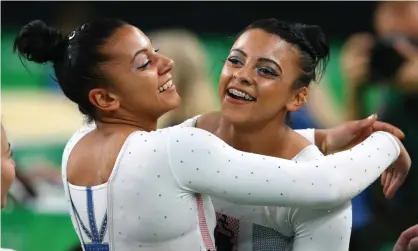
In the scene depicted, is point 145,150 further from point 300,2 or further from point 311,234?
point 300,2

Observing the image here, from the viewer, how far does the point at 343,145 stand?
4.93ft

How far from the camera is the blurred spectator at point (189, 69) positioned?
8.02ft

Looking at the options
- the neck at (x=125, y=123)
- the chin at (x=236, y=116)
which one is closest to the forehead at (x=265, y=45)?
the chin at (x=236, y=116)

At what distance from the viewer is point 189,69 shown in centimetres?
248

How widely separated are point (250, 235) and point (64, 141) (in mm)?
1332

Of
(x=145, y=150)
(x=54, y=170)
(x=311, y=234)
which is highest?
(x=145, y=150)

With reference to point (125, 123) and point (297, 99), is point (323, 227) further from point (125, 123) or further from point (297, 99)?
point (125, 123)

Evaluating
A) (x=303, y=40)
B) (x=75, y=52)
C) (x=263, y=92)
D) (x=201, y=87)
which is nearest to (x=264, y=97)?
(x=263, y=92)

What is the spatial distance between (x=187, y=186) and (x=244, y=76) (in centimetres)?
27

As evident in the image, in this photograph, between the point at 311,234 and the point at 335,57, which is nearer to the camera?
the point at 311,234

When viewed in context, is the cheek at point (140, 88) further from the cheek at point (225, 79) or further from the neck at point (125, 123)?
the cheek at point (225, 79)

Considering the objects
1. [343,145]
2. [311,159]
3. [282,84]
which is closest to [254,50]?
[282,84]

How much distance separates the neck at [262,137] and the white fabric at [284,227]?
0.20 ft

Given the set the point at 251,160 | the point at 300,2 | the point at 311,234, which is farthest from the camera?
the point at 300,2
